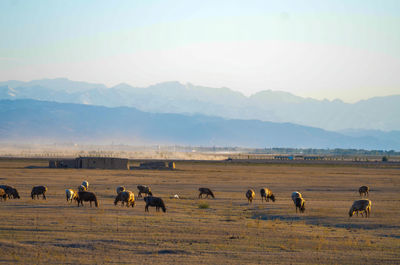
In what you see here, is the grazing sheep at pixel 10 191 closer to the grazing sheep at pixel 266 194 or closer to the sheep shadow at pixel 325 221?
the sheep shadow at pixel 325 221

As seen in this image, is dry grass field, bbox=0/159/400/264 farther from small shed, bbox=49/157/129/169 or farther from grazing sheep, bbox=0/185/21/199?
small shed, bbox=49/157/129/169

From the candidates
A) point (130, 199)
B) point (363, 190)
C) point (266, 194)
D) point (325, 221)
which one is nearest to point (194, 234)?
point (325, 221)

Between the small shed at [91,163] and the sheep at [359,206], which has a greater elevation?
the small shed at [91,163]

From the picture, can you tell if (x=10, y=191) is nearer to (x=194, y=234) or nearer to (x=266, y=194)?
(x=266, y=194)

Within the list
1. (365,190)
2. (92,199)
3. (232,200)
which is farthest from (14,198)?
(365,190)

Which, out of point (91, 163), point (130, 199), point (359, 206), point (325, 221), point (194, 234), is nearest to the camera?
point (194, 234)

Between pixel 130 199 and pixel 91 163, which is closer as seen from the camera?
pixel 130 199

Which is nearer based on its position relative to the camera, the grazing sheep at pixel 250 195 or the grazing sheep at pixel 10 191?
the grazing sheep at pixel 10 191

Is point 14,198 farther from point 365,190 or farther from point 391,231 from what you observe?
point 365,190

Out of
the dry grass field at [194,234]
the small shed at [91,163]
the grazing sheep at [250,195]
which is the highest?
the small shed at [91,163]

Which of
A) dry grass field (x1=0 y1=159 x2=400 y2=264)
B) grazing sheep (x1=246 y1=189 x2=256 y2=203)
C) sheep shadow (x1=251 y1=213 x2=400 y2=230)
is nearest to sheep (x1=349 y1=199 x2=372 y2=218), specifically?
dry grass field (x1=0 y1=159 x2=400 y2=264)

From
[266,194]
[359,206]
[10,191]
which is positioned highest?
[10,191]

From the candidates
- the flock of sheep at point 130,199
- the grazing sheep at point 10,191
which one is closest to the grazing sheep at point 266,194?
the flock of sheep at point 130,199

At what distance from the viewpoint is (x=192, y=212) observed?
2952cm
